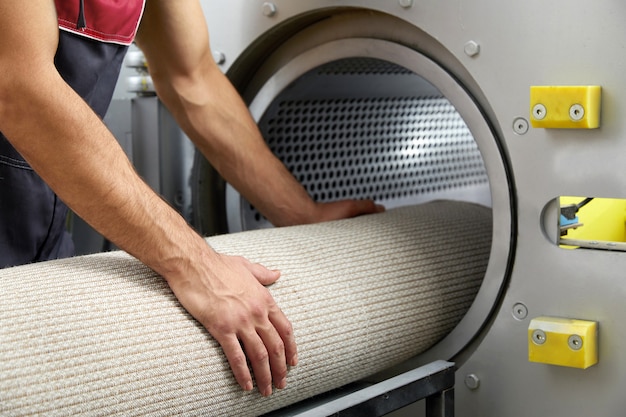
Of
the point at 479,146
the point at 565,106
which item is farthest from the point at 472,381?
the point at 565,106

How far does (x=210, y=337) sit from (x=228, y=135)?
73cm

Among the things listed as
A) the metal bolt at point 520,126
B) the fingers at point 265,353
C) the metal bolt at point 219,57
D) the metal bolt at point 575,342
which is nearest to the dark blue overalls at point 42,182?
the metal bolt at point 219,57

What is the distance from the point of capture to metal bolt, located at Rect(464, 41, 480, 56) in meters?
1.51

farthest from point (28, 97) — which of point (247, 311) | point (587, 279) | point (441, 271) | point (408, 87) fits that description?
point (408, 87)

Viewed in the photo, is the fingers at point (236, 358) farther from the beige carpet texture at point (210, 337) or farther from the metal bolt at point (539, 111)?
the metal bolt at point (539, 111)

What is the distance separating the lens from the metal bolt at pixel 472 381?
1595 mm

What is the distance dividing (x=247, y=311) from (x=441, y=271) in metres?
0.51

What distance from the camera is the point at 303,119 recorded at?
2.16 metres

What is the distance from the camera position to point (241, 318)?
1.25m

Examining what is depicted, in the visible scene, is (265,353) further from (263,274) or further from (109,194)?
(109,194)

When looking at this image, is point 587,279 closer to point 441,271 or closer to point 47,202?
point 441,271

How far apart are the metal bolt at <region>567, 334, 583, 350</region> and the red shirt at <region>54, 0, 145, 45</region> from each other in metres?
0.93

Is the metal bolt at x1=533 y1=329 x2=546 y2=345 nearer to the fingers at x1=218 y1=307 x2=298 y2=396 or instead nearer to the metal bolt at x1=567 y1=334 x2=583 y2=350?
the metal bolt at x1=567 y1=334 x2=583 y2=350

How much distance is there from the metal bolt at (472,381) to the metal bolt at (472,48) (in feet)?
1.88
